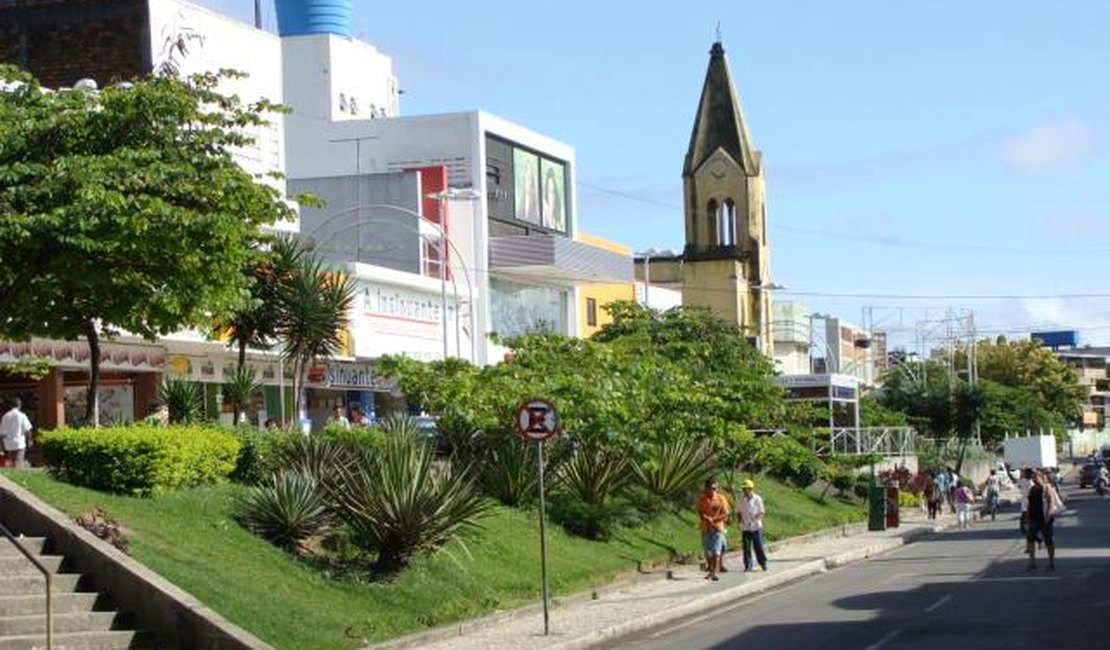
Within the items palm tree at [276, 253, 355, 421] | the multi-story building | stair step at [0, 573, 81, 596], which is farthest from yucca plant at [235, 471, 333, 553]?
the multi-story building

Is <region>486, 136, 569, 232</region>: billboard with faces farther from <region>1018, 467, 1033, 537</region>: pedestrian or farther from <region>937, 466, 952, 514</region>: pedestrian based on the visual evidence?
<region>1018, 467, 1033, 537</region>: pedestrian

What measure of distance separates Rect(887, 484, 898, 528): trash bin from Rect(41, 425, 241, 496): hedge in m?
29.8

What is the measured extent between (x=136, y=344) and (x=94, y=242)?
2288 cm

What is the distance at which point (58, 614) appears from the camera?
1781 centimetres

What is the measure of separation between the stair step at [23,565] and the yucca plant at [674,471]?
716 inches

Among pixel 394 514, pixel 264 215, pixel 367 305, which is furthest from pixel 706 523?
pixel 367 305

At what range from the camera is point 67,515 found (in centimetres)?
2006

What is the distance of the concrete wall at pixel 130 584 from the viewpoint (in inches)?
690

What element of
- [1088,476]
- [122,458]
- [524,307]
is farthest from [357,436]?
[1088,476]

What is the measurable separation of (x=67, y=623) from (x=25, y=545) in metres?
1.68

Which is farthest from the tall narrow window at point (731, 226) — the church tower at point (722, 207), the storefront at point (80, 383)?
the storefront at point (80, 383)

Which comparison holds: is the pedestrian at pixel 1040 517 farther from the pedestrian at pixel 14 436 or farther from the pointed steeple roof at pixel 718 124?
the pointed steeple roof at pixel 718 124

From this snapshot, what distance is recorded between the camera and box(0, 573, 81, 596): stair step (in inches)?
712

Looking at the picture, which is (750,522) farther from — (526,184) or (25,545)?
(526,184)
